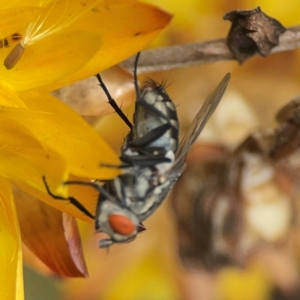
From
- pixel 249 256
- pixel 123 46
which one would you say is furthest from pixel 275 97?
pixel 123 46

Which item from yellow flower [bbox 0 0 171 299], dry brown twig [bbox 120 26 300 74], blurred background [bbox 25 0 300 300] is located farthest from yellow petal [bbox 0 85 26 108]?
blurred background [bbox 25 0 300 300]

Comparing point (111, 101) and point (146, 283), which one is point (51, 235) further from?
point (146, 283)

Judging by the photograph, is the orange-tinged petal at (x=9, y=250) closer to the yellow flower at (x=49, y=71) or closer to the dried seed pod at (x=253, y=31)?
the yellow flower at (x=49, y=71)

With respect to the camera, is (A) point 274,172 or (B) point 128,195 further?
(A) point 274,172

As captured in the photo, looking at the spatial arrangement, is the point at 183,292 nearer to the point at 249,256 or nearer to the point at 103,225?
the point at 249,256

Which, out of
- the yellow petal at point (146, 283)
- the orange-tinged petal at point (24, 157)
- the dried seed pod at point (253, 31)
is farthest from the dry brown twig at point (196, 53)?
the yellow petal at point (146, 283)
